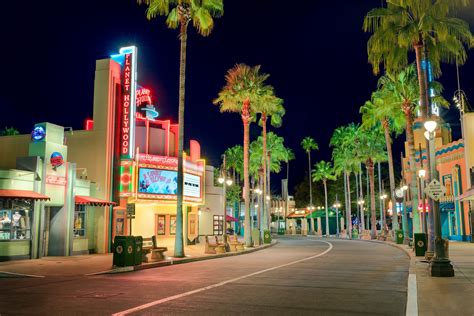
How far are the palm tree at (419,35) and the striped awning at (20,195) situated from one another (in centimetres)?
1694

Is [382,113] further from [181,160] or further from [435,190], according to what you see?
[435,190]

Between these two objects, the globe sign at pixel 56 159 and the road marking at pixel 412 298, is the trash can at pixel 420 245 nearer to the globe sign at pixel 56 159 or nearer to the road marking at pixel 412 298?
the road marking at pixel 412 298

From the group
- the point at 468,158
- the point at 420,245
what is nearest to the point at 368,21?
the point at 420,245

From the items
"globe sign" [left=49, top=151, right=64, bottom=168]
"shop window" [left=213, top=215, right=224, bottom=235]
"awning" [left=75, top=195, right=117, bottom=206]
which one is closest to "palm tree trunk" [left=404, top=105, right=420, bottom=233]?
"awning" [left=75, top=195, right=117, bottom=206]

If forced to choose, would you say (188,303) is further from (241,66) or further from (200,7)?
(241,66)

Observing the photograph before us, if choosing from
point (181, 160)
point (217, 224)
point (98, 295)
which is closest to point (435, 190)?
point (98, 295)

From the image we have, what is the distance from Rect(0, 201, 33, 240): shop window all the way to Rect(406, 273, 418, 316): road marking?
58.6ft

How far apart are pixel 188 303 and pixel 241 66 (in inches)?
1146

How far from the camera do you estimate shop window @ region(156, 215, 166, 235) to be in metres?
40.2

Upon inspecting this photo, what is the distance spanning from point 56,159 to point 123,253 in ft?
28.9

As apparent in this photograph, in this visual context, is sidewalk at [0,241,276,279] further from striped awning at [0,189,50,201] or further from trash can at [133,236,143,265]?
striped awning at [0,189,50,201]

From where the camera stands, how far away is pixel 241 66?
37.9 m

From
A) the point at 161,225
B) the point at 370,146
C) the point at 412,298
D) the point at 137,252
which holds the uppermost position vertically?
the point at 370,146

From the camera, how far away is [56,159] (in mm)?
25125
